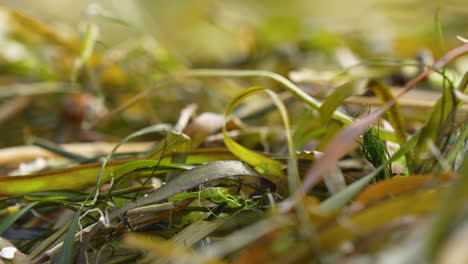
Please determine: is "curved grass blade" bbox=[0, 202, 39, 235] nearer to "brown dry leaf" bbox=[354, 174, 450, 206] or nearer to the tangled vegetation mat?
the tangled vegetation mat

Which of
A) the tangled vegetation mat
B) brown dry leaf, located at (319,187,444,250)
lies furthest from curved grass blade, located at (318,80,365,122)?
brown dry leaf, located at (319,187,444,250)

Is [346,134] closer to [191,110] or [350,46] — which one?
[191,110]

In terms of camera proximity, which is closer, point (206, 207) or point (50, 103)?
point (206, 207)

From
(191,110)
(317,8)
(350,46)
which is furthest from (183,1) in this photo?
(191,110)

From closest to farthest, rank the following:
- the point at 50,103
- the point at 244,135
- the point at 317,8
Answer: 1. the point at 244,135
2. the point at 50,103
3. the point at 317,8

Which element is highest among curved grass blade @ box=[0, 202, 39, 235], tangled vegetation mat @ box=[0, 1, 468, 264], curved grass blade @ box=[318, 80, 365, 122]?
curved grass blade @ box=[318, 80, 365, 122]

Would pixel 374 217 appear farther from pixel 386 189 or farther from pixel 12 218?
pixel 12 218

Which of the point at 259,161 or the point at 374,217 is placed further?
the point at 259,161

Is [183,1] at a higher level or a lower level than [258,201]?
higher

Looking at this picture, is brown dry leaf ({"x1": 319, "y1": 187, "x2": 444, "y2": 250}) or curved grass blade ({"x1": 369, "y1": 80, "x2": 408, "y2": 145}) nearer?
brown dry leaf ({"x1": 319, "y1": 187, "x2": 444, "y2": 250})

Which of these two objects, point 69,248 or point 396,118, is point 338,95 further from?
point 69,248

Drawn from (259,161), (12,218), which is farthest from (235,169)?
(12,218)
